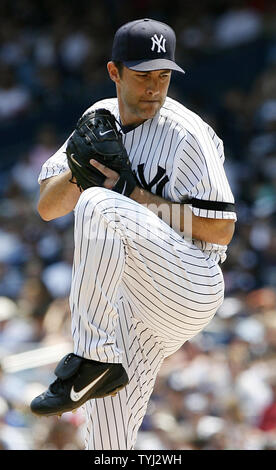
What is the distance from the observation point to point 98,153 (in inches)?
139

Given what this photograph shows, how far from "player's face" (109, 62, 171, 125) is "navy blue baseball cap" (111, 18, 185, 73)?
2.0 inches

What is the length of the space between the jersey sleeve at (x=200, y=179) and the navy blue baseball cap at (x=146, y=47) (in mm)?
297

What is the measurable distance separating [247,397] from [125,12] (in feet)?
20.1

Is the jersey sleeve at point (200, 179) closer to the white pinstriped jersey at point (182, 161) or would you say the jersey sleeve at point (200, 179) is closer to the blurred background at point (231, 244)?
the white pinstriped jersey at point (182, 161)

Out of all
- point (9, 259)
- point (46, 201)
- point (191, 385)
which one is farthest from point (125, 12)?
point (46, 201)

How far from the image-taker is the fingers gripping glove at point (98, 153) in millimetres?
3529

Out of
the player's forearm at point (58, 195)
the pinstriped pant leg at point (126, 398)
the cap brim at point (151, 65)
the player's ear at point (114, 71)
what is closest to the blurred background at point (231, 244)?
the pinstriped pant leg at point (126, 398)

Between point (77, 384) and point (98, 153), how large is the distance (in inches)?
35.0

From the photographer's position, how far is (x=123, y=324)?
3.78 m

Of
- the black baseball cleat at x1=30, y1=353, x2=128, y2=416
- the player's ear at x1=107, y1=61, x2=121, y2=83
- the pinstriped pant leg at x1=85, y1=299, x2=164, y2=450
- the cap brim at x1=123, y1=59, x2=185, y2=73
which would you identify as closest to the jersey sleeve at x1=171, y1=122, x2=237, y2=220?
the cap brim at x1=123, y1=59, x2=185, y2=73

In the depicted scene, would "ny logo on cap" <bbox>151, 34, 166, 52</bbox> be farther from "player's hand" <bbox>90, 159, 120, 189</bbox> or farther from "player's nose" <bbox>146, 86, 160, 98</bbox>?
"player's hand" <bbox>90, 159, 120, 189</bbox>

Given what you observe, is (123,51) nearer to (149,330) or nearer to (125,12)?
(149,330)

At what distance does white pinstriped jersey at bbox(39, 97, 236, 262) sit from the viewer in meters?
3.56

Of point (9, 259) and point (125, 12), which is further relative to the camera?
point (125, 12)
